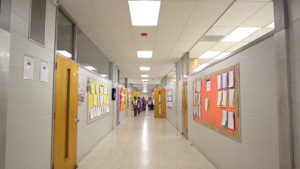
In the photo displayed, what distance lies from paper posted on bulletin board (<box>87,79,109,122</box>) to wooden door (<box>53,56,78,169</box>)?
94 centimetres

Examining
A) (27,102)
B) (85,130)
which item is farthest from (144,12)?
(85,130)

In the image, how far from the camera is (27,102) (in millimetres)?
2166

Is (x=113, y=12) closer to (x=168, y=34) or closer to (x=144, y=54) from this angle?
(x=168, y=34)

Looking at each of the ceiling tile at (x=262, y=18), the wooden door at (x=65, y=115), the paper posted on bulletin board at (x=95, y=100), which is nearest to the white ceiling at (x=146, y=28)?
the ceiling tile at (x=262, y=18)

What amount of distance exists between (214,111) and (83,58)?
344cm

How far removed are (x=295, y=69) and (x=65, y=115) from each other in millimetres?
3380

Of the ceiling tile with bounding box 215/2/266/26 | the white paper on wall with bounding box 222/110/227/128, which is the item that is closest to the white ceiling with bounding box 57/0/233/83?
the ceiling tile with bounding box 215/2/266/26

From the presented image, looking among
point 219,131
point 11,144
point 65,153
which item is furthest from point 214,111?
point 11,144

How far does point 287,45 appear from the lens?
1787mm

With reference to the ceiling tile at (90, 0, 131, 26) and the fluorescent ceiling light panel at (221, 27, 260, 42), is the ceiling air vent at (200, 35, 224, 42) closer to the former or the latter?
the fluorescent ceiling light panel at (221, 27, 260, 42)

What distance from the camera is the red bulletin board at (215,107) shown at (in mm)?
2821

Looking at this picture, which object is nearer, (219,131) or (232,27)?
(219,131)

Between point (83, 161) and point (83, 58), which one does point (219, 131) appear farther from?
point (83, 58)

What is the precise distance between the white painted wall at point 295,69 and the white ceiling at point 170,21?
1.48 meters
